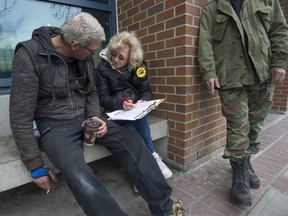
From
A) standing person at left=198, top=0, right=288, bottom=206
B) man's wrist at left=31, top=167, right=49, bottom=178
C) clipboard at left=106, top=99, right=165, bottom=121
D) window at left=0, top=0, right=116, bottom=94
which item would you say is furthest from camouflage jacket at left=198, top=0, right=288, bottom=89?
window at left=0, top=0, right=116, bottom=94

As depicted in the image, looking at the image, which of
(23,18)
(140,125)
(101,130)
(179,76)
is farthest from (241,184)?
(23,18)

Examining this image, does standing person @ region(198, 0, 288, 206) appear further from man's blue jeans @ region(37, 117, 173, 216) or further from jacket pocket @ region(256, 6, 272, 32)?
man's blue jeans @ region(37, 117, 173, 216)

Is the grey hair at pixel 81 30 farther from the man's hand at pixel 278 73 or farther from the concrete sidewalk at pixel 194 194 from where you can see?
the man's hand at pixel 278 73

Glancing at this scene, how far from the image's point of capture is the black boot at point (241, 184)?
161cm

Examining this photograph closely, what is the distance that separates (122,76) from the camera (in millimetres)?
1989

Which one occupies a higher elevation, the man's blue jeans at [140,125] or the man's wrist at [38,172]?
the man's blue jeans at [140,125]

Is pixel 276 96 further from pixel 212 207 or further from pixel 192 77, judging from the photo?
pixel 212 207

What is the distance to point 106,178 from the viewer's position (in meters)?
2.10

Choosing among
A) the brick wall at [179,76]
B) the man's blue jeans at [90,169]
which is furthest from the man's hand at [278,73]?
the man's blue jeans at [90,169]

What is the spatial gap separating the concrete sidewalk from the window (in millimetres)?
1017

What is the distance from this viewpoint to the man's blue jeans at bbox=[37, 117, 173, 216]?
3.84 feet

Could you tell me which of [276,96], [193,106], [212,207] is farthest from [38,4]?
[276,96]

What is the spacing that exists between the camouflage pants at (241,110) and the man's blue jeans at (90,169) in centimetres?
66

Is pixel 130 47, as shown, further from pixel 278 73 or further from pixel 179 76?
pixel 278 73
